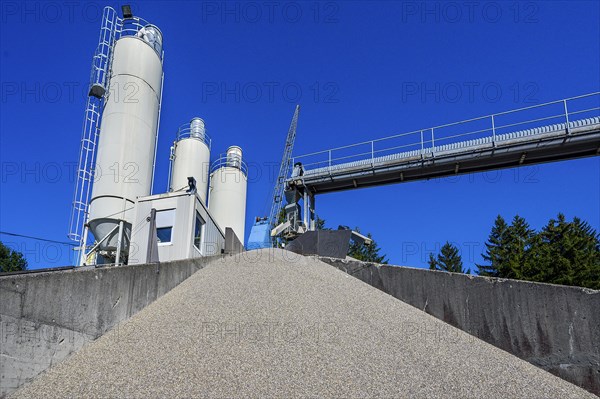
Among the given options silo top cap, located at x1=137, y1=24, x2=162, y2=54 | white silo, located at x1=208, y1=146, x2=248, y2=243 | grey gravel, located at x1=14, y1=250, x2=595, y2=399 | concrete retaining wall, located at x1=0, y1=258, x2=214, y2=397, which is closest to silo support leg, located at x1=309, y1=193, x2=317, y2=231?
white silo, located at x1=208, y1=146, x2=248, y2=243

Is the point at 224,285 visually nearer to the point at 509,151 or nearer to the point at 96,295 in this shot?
the point at 96,295

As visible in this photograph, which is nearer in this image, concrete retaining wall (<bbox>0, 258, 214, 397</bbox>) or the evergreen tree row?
concrete retaining wall (<bbox>0, 258, 214, 397</bbox>)

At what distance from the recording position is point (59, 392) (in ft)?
18.4

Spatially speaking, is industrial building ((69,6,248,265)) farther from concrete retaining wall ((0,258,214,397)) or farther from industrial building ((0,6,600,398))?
concrete retaining wall ((0,258,214,397))

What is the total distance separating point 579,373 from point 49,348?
7960 mm

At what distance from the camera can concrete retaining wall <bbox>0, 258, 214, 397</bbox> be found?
5754 mm

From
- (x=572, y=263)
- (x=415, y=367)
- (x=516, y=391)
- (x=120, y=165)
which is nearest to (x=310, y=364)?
(x=415, y=367)

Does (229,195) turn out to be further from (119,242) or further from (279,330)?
(279,330)

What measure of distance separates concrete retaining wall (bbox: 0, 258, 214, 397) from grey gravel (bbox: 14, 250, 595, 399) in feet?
0.64

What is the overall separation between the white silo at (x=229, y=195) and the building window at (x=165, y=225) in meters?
10.2

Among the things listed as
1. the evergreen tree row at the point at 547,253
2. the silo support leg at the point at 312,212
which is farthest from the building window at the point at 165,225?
the evergreen tree row at the point at 547,253

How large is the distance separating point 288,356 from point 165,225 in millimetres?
8749

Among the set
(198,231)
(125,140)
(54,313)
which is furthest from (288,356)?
(125,140)

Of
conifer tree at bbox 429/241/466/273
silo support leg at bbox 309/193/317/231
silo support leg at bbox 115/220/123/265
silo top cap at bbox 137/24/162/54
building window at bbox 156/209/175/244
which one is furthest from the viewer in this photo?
conifer tree at bbox 429/241/466/273
